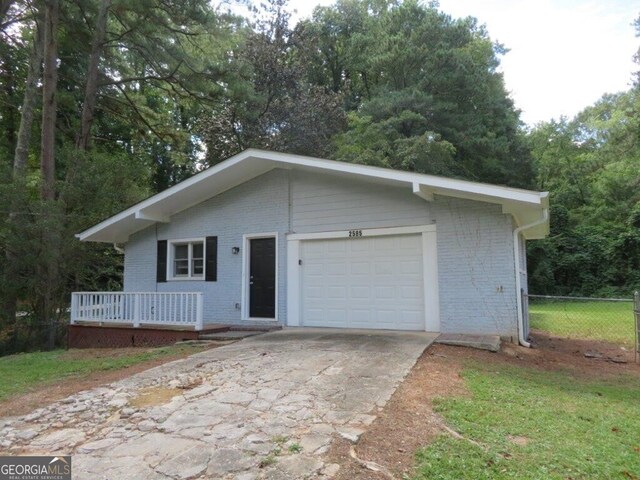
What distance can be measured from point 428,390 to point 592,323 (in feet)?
32.8

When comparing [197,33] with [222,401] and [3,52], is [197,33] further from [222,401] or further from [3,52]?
[222,401]

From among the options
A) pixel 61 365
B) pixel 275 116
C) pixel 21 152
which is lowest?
pixel 61 365

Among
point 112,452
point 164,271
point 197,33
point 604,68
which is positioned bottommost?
point 112,452

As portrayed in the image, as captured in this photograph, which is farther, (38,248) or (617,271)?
(617,271)

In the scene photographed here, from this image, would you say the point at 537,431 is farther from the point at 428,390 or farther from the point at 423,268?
the point at 423,268

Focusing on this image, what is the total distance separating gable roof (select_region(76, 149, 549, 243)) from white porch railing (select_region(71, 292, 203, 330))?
1610 millimetres

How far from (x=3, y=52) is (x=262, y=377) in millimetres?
16968

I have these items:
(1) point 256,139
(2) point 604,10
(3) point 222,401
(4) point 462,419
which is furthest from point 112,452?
(1) point 256,139

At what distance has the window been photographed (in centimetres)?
1097

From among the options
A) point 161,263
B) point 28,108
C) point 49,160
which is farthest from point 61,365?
point 28,108

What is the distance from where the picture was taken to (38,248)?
34.0 feet

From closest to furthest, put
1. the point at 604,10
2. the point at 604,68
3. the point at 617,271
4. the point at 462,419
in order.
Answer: the point at 462,419, the point at 604,10, the point at 617,271, the point at 604,68

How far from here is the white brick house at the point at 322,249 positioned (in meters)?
8.04

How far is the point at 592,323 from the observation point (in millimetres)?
12359
